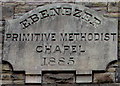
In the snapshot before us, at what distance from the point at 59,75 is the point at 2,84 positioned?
0.62 meters

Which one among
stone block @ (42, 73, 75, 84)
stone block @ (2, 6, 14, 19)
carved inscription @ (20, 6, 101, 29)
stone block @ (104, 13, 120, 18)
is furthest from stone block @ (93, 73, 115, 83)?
stone block @ (2, 6, 14, 19)

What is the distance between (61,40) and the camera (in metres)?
7.04

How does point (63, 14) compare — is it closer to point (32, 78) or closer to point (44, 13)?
point (44, 13)

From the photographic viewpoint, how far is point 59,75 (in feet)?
22.7

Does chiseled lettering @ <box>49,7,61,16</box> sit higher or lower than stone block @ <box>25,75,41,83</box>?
higher

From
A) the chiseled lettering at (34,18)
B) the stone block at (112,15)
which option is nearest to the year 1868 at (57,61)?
the chiseled lettering at (34,18)

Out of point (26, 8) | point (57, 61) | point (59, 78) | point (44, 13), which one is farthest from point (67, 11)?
point (59, 78)

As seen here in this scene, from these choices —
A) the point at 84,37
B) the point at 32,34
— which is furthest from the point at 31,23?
the point at 84,37

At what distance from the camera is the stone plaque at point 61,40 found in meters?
6.93

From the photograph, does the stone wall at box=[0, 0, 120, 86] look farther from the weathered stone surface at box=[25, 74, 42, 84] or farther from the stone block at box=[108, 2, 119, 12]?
the weathered stone surface at box=[25, 74, 42, 84]

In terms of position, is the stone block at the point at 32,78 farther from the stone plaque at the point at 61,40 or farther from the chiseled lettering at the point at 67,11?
the chiseled lettering at the point at 67,11

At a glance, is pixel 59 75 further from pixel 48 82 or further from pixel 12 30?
pixel 12 30

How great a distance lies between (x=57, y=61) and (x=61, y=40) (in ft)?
0.80

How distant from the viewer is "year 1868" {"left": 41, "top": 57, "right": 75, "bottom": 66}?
6930 mm
